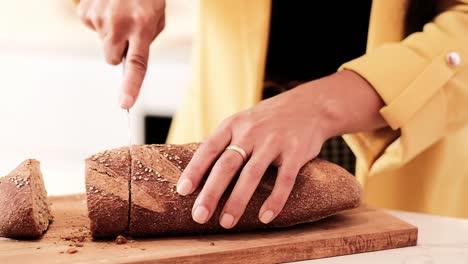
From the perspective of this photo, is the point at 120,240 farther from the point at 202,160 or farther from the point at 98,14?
the point at 98,14

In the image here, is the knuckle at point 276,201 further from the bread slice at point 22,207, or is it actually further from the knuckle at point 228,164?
the bread slice at point 22,207

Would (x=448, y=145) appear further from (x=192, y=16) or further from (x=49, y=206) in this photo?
Answer: (x=192, y=16)

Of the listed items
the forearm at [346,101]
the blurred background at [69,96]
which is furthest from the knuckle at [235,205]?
the blurred background at [69,96]

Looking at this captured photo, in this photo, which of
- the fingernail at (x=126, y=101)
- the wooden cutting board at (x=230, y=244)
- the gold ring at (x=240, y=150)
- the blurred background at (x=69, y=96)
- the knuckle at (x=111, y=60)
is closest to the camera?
the wooden cutting board at (x=230, y=244)

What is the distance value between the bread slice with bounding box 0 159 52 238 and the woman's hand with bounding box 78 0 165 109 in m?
0.22

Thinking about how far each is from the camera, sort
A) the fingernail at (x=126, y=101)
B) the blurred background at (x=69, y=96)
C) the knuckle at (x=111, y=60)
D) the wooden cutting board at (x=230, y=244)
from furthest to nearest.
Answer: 1. the blurred background at (x=69, y=96)
2. the knuckle at (x=111, y=60)
3. the fingernail at (x=126, y=101)
4. the wooden cutting board at (x=230, y=244)

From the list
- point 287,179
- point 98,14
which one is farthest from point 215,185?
point 98,14

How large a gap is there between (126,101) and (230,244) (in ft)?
1.13

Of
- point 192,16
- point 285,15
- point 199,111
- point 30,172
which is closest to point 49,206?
point 30,172

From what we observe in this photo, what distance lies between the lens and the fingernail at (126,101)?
1146 millimetres

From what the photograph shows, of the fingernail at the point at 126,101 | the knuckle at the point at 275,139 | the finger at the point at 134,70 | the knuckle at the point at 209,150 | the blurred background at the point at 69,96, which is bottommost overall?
the blurred background at the point at 69,96

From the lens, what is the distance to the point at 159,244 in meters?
0.99

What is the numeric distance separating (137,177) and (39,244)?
0.61 ft

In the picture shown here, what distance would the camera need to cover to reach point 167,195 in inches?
40.6
